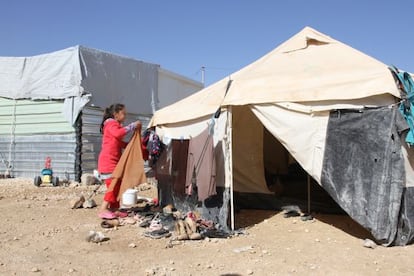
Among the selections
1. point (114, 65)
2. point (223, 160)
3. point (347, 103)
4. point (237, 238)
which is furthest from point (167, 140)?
point (114, 65)

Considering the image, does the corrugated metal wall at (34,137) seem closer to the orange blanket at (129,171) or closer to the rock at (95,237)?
the orange blanket at (129,171)

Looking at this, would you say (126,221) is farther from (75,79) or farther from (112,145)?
(75,79)

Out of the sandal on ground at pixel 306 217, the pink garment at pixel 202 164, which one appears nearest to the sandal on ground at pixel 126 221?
the pink garment at pixel 202 164

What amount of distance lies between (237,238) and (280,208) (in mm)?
1740

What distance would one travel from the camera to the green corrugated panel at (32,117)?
10.9 meters

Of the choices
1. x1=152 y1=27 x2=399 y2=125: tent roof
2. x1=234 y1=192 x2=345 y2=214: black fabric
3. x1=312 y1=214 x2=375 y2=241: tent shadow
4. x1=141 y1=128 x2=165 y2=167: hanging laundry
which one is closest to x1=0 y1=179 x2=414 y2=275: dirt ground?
x1=312 y1=214 x2=375 y2=241: tent shadow

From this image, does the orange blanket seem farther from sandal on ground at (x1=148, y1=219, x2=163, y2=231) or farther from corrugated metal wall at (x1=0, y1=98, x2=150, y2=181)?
corrugated metal wall at (x1=0, y1=98, x2=150, y2=181)

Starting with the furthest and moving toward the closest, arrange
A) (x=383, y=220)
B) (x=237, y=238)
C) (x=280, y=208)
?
(x=280, y=208)
(x=237, y=238)
(x=383, y=220)

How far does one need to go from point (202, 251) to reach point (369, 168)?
6.77 ft

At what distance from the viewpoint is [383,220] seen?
184 inches

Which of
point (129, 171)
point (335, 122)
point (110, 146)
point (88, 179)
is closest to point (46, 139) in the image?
point (88, 179)

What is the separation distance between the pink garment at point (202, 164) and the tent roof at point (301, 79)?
1.35 feet

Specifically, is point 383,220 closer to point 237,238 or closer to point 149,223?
point 237,238

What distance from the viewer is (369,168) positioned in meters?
4.77
